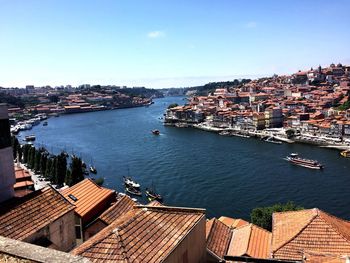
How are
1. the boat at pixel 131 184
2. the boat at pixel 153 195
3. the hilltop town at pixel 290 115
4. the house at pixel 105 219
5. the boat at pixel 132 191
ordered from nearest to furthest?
the house at pixel 105 219 → the boat at pixel 153 195 → the boat at pixel 132 191 → the boat at pixel 131 184 → the hilltop town at pixel 290 115

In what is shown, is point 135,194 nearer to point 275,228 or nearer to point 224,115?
point 275,228

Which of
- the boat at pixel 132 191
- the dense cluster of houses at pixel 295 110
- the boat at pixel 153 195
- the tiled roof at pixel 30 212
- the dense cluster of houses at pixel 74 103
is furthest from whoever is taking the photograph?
the dense cluster of houses at pixel 74 103

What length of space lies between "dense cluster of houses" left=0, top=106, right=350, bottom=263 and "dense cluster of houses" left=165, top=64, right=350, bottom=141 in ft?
91.1

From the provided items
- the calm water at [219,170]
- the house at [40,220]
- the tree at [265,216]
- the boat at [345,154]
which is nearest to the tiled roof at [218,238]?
the house at [40,220]

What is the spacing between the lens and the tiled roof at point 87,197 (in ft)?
22.5

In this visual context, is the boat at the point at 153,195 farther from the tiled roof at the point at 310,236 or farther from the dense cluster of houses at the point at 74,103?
the dense cluster of houses at the point at 74,103

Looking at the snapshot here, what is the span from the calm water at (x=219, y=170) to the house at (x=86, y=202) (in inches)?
306

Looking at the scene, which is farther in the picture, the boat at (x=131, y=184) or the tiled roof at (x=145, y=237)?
the boat at (x=131, y=184)

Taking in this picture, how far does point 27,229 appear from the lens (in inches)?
162

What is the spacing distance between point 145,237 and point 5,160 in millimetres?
→ 2224

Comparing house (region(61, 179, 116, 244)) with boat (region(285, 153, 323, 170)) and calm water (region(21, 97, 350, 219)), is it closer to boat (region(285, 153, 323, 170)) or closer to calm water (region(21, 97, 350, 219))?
calm water (region(21, 97, 350, 219))

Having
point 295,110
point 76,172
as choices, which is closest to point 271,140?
point 295,110

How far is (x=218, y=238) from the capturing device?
6660mm

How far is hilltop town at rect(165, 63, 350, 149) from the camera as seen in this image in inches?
1310
